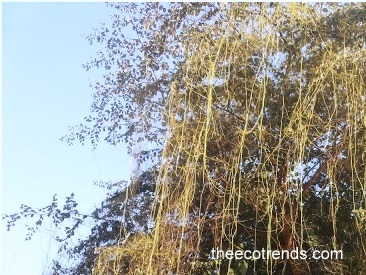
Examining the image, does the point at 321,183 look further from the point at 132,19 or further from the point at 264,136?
the point at 132,19

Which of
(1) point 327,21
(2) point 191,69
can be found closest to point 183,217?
(2) point 191,69

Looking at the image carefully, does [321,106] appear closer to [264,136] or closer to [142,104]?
[264,136]

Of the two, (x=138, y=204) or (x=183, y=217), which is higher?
(x=138, y=204)

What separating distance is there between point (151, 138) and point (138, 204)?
0.27m

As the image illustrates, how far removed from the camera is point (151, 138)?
8.25ft

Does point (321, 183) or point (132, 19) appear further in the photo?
point (132, 19)

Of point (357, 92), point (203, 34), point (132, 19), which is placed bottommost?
point (357, 92)

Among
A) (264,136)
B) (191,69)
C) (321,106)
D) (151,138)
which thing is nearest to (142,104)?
(151,138)

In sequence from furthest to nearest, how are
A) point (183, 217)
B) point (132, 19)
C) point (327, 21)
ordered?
point (132, 19) → point (327, 21) → point (183, 217)

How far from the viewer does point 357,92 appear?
91.3 inches

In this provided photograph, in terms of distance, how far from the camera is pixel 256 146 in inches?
91.6

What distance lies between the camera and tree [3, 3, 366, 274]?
7.26 feet

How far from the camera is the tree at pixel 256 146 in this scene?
221 cm

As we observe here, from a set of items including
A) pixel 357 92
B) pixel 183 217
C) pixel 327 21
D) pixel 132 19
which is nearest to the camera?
pixel 183 217
